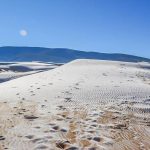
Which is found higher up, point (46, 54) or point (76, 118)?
point (76, 118)

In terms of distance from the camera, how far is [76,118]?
7504 millimetres

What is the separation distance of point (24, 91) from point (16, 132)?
204 inches

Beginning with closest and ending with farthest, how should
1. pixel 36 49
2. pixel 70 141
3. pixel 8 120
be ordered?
pixel 70 141
pixel 8 120
pixel 36 49

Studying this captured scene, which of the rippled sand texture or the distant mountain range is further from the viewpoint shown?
the distant mountain range

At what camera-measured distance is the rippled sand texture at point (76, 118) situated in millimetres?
5762

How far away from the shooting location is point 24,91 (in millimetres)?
11375

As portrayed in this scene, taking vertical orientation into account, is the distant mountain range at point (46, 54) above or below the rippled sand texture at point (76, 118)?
below

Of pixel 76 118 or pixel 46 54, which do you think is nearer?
pixel 76 118

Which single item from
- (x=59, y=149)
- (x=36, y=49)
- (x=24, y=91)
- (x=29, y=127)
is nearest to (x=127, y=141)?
(x=59, y=149)

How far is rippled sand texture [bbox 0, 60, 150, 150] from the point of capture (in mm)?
5762

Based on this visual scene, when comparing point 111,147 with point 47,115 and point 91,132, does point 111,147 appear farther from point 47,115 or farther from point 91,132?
point 47,115

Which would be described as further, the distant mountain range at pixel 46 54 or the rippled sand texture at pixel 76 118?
the distant mountain range at pixel 46 54

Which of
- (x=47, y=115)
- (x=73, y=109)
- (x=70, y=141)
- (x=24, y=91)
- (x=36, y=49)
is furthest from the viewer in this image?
(x=36, y=49)

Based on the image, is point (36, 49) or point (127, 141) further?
point (36, 49)
